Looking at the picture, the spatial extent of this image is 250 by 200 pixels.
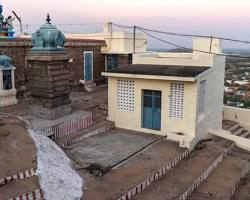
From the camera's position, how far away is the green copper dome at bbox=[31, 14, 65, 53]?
13320mm

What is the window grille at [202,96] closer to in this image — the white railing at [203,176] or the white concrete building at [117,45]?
the white railing at [203,176]

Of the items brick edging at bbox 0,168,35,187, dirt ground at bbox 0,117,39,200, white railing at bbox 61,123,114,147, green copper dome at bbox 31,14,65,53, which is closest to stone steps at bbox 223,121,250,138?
white railing at bbox 61,123,114,147

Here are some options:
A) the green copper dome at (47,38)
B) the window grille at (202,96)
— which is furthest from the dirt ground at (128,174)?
the green copper dome at (47,38)

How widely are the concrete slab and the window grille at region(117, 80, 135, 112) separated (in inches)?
43.6

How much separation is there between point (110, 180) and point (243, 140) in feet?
24.5

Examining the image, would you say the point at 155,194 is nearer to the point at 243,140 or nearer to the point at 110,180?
the point at 110,180

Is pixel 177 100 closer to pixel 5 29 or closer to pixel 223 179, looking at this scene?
pixel 223 179

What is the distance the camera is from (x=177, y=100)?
44.3 ft

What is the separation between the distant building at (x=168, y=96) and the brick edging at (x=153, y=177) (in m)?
1.22

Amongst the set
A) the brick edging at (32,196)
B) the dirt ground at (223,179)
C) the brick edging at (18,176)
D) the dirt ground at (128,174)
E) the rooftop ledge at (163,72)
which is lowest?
A: the dirt ground at (223,179)

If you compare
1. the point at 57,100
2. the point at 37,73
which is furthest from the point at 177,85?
the point at 37,73

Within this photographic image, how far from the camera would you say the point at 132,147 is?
12.2m

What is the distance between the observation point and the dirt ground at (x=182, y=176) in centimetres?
887

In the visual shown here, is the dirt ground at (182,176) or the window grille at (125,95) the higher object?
the window grille at (125,95)
